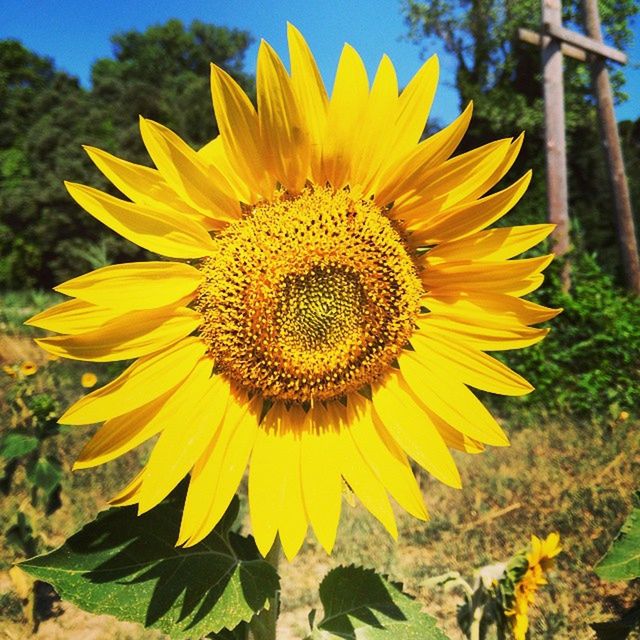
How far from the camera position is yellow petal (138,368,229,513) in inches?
38.3

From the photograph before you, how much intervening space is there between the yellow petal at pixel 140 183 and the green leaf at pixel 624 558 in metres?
1.08

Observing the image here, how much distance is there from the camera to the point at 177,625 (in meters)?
0.98

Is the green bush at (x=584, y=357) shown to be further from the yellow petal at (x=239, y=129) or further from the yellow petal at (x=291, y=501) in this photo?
the yellow petal at (x=239, y=129)

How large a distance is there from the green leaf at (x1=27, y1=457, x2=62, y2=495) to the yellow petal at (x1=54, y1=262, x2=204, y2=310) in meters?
2.07

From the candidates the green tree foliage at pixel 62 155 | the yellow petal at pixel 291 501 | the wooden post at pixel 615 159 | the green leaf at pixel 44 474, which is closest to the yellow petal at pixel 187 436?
the yellow petal at pixel 291 501

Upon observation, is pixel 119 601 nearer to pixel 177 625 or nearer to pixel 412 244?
pixel 177 625

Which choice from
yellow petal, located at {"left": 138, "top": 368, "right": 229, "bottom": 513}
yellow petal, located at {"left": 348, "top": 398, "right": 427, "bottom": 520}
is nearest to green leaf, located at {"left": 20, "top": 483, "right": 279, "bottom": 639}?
yellow petal, located at {"left": 138, "top": 368, "right": 229, "bottom": 513}

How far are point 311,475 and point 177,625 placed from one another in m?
0.33

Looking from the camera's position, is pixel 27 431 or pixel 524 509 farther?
pixel 524 509

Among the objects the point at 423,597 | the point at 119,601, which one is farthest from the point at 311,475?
the point at 423,597

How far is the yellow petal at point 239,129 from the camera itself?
95 centimetres

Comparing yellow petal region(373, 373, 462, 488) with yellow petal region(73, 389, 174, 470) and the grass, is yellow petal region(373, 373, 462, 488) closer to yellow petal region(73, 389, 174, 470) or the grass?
yellow petal region(73, 389, 174, 470)

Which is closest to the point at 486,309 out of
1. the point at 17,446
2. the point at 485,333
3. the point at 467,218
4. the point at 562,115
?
the point at 485,333

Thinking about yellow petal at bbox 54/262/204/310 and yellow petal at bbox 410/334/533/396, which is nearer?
yellow petal at bbox 54/262/204/310
